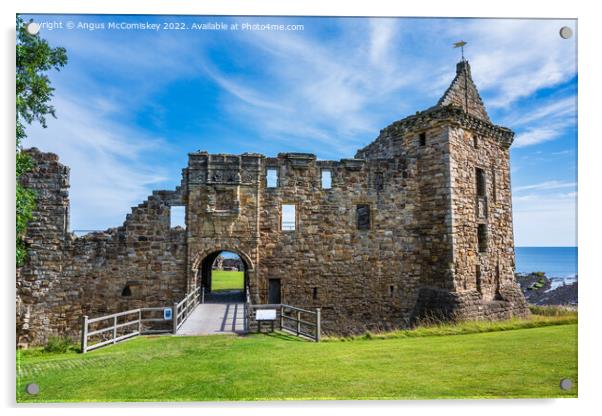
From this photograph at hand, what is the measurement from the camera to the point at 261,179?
15.8 m

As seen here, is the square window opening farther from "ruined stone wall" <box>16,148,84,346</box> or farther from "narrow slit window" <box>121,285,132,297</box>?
"ruined stone wall" <box>16,148,84,346</box>

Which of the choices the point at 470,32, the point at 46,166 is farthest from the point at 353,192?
the point at 46,166

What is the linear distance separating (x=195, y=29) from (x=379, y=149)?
11.5 metres

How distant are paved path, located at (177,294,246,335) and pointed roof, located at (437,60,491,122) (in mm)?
11139

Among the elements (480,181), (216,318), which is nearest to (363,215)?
(480,181)

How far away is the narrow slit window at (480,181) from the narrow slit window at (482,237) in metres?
1.33

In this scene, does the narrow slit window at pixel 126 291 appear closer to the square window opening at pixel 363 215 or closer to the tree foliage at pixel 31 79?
the tree foliage at pixel 31 79

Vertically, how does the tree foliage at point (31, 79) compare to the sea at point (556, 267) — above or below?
above

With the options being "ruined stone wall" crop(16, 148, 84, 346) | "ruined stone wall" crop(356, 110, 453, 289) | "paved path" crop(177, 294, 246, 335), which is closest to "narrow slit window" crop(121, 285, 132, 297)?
"ruined stone wall" crop(16, 148, 84, 346)

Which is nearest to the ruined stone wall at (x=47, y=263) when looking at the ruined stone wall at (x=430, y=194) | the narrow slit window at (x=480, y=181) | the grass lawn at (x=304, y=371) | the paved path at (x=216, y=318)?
the paved path at (x=216, y=318)

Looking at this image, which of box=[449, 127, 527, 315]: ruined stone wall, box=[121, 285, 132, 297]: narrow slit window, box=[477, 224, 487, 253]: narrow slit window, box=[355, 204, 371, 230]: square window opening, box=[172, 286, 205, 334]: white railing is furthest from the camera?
box=[355, 204, 371, 230]: square window opening

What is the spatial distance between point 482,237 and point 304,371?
37.4ft

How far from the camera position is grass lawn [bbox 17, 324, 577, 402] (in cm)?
727

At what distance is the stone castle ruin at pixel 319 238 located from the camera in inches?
569
